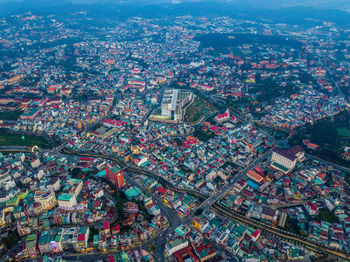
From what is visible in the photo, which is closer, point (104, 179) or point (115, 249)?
point (115, 249)

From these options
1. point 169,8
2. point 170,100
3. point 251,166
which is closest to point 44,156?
point 170,100

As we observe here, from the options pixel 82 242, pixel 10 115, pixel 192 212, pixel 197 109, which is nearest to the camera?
pixel 82 242

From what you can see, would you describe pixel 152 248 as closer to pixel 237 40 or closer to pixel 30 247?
pixel 30 247

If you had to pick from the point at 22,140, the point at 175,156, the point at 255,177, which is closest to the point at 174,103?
the point at 175,156

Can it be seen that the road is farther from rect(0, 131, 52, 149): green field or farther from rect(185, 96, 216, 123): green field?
rect(185, 96, 216, 123): green field

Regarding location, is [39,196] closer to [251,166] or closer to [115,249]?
[115,249]

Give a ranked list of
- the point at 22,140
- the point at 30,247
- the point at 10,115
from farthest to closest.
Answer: the point at 10,115 < the point at 22,140 < the point at 30,247

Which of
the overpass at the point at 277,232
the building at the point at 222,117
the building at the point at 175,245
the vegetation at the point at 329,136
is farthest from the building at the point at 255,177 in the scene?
the building at the point at 222,117

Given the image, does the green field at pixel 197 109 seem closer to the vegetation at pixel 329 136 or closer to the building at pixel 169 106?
the building at pixel 169 106
